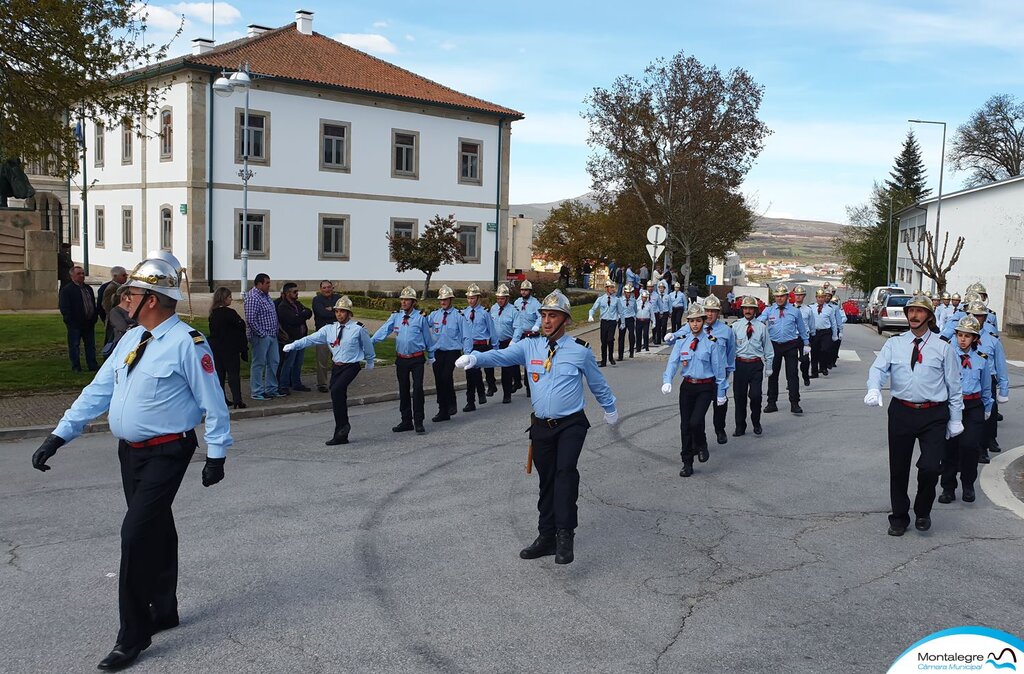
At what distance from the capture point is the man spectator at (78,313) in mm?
15234

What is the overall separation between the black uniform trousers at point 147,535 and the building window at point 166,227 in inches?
1348

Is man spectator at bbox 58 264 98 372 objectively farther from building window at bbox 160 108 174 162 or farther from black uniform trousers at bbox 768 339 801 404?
building window at bbox 160 108 174 162

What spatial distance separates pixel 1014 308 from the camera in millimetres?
37656

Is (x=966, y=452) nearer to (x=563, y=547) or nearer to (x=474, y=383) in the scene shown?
(x=563, y=547)

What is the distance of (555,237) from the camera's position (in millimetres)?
66062

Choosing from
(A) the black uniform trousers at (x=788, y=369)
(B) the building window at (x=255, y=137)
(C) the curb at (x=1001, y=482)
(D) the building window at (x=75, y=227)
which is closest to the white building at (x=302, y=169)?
(B) the building window at (x=255, y=137)

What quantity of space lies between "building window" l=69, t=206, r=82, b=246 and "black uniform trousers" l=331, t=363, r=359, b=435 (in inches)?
1568

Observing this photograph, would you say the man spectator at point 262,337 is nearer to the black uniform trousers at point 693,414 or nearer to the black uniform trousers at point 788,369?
the black uniform trousers at point 693,414

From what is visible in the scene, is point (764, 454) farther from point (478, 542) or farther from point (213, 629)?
point (213, 629)

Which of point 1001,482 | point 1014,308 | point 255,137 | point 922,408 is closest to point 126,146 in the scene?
point 255,137

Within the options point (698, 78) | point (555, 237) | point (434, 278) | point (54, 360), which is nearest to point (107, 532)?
point (54, 360)

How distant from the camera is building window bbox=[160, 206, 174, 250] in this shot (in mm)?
37500

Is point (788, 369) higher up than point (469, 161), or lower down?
lower down

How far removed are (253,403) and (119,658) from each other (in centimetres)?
948
